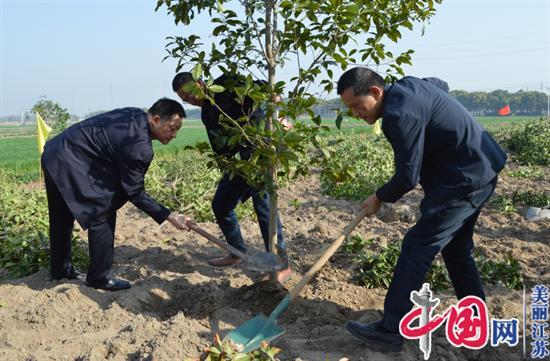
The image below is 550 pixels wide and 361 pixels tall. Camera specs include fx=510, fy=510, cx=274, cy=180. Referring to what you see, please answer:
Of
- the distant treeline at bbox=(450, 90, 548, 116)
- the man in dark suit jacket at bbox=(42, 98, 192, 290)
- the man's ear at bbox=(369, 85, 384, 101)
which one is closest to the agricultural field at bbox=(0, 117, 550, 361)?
the man in dark suit jacket at bbox=(42, 98, 192, 290)

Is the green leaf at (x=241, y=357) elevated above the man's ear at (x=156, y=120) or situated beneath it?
situated beneath

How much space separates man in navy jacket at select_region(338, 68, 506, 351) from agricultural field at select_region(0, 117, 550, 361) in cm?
36

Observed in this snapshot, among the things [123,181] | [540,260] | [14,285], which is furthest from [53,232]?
[540,260]

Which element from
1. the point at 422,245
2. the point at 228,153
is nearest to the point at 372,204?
the point at 422,245

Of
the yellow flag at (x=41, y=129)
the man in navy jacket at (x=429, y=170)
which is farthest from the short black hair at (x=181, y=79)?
the yellow flag at (x=41, y=129)

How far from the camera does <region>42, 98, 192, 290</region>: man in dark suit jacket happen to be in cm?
365

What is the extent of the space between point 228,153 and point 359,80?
1279 mm

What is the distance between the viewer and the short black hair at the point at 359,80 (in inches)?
112

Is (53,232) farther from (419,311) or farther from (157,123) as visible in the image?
(419,311)

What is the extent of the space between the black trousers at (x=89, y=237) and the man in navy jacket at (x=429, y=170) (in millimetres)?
1969

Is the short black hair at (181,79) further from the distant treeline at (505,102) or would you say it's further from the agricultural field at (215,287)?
the distant treeline at (505,102)

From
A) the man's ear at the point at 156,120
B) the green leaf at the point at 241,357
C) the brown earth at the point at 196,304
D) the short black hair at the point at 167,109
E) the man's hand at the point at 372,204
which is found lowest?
the brown earth at the point at 196,304

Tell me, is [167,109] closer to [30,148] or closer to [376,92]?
[376,92]

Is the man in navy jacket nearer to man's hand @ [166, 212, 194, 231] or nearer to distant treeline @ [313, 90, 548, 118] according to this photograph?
man's hand @ [166, 212, 194, 231]
